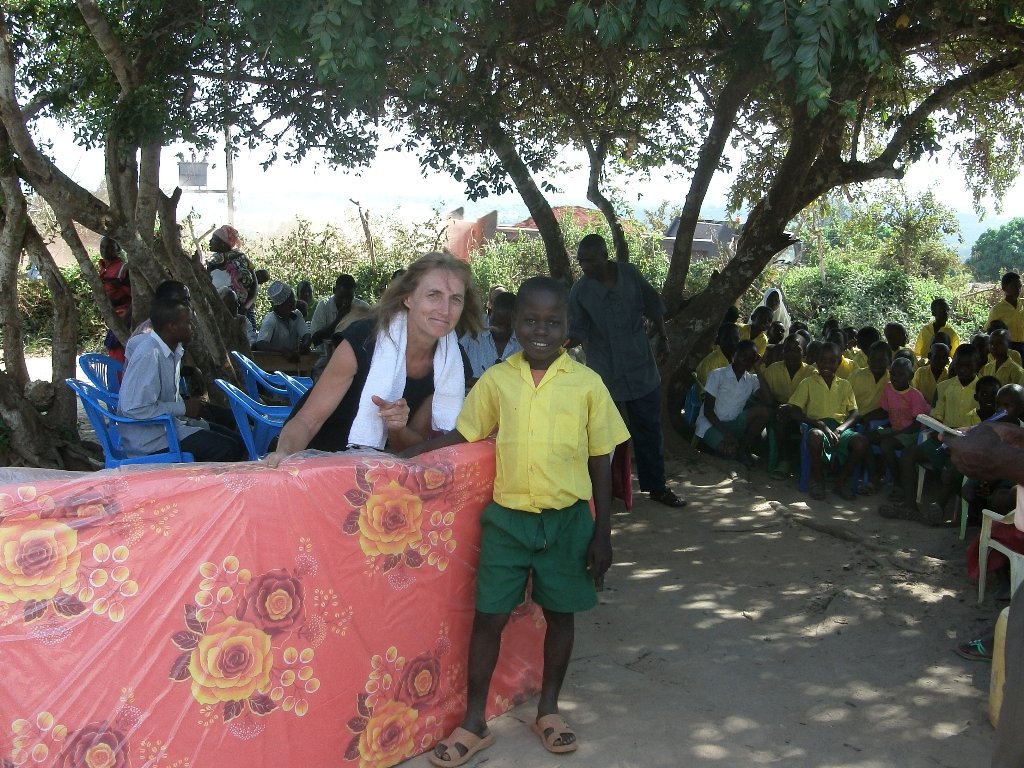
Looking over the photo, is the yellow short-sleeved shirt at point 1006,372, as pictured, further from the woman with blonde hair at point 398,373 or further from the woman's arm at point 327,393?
the woman's arm at point 327,393

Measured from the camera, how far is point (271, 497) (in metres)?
2.74

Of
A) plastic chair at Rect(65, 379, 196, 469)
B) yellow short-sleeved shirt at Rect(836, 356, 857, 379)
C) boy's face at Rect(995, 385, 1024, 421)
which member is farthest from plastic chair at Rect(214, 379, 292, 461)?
yellow short-sleeved shirt at Rect(836, 356, 857, 379)

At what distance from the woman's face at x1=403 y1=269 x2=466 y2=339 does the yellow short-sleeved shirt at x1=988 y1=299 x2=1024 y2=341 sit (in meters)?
8.25

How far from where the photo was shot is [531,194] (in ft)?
26.6

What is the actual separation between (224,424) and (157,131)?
2106 mm

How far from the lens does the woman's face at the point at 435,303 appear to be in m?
3.54

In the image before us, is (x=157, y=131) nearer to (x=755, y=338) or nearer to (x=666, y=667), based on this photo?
(x=666, y=667)

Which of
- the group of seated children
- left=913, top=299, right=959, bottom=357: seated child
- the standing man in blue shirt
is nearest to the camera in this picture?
the standing man in blue shirt

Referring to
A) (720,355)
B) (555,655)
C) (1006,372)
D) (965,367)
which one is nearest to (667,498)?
(720,355)

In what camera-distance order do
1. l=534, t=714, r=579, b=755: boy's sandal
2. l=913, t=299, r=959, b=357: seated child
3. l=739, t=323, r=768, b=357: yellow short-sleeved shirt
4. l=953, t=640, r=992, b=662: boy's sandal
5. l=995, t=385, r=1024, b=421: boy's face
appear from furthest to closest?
l=913, t=299, r=959, b=357: seated child, l=739, t=323, r=768, b=357: yellow short-sleeved shirt, l=995, t=385, r=1024, b=421: boy's face, l=953, t=640, r=992, b=662: boy's sandal, l=534, t=714, r=579, b=755: boy's sandal

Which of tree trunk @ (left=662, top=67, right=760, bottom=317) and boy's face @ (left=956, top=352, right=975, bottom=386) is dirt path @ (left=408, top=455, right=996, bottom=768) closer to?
boy's face @ (left=956, top=352, right=975, bottom=386)

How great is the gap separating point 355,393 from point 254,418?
10.1 feet

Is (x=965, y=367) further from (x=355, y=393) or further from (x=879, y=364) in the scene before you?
(x=355, y=393)

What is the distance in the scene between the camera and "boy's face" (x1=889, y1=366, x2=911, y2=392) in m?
7.26
